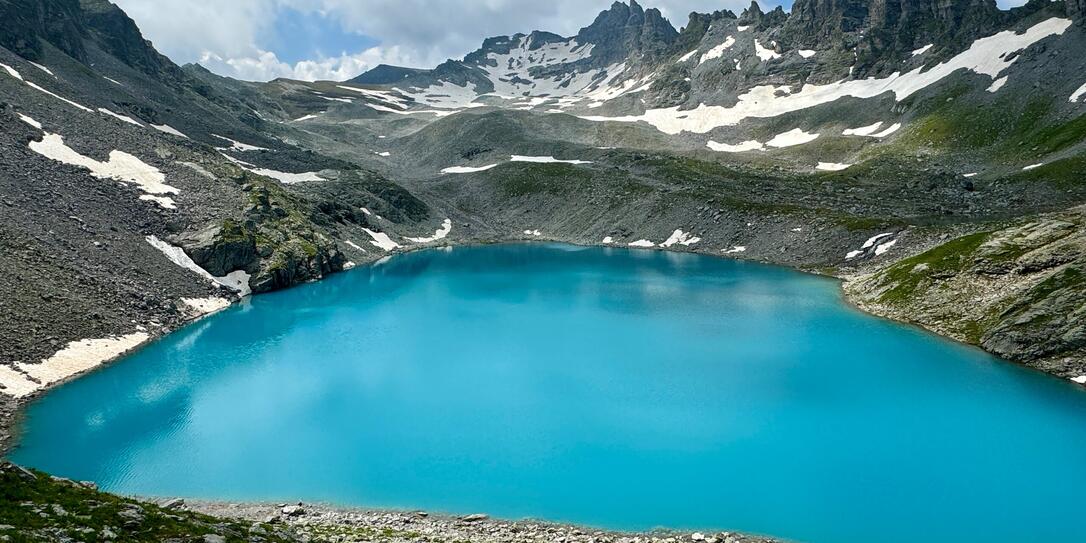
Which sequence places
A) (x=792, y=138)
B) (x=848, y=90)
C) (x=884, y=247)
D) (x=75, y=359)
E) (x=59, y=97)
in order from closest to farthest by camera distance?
(x=75, y=359) → (x=884, y=247) → (x=59, y=97) → (x=792, y=138) → (x=848, y=90)

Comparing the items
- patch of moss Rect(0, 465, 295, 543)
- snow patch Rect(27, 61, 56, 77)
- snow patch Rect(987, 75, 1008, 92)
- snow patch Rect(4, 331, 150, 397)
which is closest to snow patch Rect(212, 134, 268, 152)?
snow patch Rect(27, 61, 56, 77)

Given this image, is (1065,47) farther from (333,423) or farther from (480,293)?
(333,423)

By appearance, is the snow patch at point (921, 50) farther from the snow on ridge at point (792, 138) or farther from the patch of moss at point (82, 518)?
the patch of moss at point (82, 518)

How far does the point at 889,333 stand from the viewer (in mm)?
50688

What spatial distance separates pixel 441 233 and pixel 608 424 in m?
83.8

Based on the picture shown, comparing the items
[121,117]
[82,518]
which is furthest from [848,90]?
[82,518]

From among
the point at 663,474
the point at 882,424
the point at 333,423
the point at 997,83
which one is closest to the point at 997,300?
the point at 882,424

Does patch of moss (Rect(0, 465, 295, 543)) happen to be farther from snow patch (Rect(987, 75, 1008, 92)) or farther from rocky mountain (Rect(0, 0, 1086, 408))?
snow patch (Rect(987, 75, 1008, 92))

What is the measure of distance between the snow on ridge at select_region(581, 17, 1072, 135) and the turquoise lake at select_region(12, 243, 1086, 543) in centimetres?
11007

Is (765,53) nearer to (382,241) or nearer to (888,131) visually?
(888,131)

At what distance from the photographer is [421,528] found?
24.5 meters

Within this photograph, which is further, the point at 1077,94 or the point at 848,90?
the point at 848,90

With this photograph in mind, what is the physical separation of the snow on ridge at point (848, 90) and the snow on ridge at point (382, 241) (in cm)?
9993

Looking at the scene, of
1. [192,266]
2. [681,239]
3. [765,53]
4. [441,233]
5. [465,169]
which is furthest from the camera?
[765,53]
